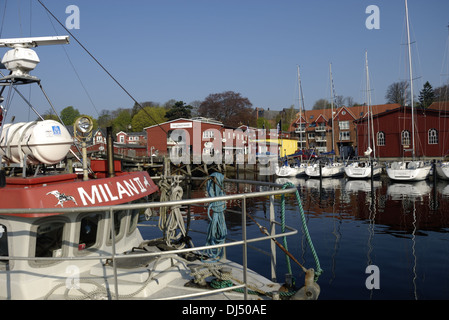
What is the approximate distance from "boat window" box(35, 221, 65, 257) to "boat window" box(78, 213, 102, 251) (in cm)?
32

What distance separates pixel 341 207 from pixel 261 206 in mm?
5902

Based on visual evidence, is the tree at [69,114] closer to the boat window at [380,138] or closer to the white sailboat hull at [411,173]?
the boat window at [380,138]

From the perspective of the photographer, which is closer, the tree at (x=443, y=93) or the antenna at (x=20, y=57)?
the antenna at (x=20, y=57)

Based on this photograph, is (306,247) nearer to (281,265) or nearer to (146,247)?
(281,265)

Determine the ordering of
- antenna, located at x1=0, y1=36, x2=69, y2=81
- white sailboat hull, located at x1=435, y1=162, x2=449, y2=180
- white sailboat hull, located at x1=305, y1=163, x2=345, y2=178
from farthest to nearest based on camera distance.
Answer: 1. white sailboat hull, located at x1=305, y1=163, x2=345, y2=178
2. white sailboat hull, located at x1=435, y1=162, x2=449, y2=180
3. antenna, located at x1=0, y1=36, x2=69, y2=81

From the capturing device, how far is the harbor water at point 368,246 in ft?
34.7

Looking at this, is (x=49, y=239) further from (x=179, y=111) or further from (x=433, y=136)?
(x=179, y=111)

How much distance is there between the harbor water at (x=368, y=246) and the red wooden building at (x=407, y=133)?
30.6m

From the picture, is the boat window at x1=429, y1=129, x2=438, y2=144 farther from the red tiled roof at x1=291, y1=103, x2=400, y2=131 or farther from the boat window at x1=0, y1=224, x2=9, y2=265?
the boat window at x1=0, y1=224, x2=9, y2=265

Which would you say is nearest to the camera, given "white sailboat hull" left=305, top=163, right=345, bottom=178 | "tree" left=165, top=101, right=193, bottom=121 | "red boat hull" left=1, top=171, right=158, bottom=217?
"red boat hull" left=1, top=171, right=158, bottom=217

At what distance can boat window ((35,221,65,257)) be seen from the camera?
503 centimetres

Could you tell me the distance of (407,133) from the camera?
Result: 5738 centimetres

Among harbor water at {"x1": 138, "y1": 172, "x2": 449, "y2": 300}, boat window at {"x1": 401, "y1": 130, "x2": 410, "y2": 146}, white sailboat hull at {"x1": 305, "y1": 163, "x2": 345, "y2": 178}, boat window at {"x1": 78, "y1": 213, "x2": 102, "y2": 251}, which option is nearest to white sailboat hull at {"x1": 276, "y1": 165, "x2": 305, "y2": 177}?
white sailboat hull at {"x1": 305, "y1": 163, "x2": 345, "y2": 178}

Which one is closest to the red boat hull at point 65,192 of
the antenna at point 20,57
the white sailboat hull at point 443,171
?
the antenna at point 20,57
